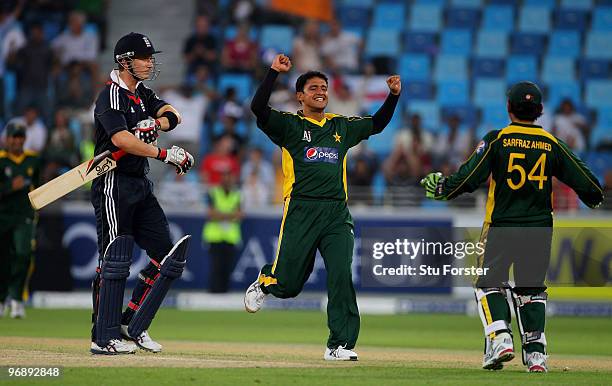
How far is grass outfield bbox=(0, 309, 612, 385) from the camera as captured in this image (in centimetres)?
820

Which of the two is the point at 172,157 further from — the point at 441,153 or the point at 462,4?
the point at 462,4

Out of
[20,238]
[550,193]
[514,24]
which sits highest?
[514,24]

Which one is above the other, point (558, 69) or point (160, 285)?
point (558, 69)

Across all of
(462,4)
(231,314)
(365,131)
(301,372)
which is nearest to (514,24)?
(462,4)

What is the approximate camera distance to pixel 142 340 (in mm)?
9836

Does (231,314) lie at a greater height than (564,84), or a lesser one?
lesser

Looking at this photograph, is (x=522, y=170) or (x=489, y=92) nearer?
(x=522, y=170)

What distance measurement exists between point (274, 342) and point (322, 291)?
608cm

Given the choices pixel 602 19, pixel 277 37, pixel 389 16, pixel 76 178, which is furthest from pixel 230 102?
pixel 76 178

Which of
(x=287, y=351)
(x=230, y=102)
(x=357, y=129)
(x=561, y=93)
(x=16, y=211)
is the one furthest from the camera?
(x=561, y=93)

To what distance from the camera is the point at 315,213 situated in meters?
9.57

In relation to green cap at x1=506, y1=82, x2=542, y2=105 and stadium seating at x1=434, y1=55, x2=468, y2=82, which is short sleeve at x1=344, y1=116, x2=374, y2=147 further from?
stadium seating at x1=434, y1=55, x2=468, y2=82

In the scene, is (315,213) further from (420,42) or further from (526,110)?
(420,42)

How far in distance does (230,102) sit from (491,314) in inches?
463
